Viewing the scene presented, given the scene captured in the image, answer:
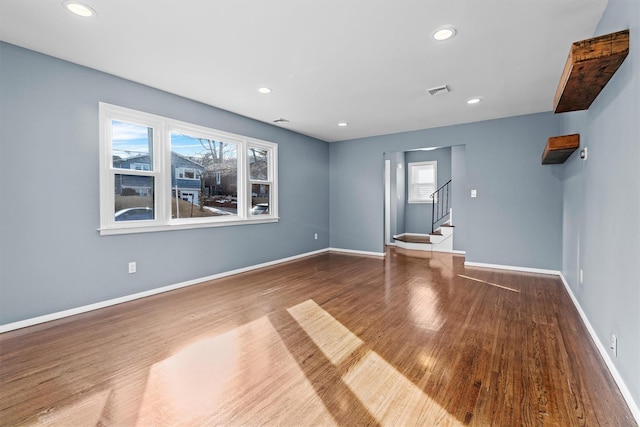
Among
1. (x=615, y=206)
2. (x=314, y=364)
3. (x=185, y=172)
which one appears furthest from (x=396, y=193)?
(x=314, y=364)

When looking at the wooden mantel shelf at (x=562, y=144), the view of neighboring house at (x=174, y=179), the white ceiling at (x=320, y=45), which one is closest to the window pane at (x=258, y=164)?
the view of neighboring house at (x=174, y=179)

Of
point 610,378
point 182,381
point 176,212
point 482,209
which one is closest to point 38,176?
point 176,212

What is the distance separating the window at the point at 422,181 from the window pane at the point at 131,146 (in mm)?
6953

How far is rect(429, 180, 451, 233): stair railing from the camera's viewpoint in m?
8.04

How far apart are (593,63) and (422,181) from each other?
22.8ft

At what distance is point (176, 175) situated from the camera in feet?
13.2

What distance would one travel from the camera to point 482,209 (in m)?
5.21

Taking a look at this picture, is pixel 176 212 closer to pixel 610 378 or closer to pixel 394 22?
pixel 394 22

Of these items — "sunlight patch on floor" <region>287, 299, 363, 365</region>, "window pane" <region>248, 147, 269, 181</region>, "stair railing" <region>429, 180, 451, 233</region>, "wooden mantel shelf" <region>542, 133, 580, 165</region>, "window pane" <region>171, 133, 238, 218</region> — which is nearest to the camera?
"sunlight patch on floor" <region>287, 299, 363, 365</region>

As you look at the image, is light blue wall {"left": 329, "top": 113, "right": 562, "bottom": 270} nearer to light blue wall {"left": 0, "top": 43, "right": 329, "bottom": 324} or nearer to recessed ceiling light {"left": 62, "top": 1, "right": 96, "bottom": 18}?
light blue wall {"left": 0, "top": 43, "right": 329, "bottom": 324}

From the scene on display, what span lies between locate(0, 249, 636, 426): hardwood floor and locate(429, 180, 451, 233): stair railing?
4.68 metres

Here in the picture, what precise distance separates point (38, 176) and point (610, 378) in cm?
487

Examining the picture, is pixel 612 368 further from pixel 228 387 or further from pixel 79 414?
pixel 79 414

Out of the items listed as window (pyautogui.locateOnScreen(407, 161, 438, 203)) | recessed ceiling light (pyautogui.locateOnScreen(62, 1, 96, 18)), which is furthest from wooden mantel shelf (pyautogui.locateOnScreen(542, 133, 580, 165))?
window (pyautogui.locateOnScreen(407, 161, 438, 203))
